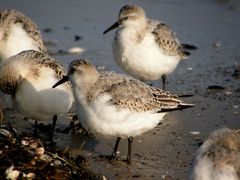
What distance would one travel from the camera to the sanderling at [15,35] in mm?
9312

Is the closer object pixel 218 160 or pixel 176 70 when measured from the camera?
pixel 218 160

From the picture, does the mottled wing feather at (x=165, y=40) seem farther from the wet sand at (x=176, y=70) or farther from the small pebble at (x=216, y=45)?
the small pebble at (x=216, y=45)

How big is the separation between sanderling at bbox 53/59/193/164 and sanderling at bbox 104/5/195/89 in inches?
86.0

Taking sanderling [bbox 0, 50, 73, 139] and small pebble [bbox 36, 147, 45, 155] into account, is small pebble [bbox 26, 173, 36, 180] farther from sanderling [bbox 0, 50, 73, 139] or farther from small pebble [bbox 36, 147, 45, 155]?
sanderling [bbox 0, 50, 73, 139]

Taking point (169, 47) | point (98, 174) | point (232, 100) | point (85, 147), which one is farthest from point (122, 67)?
point (98, 174)

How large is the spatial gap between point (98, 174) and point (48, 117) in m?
1.39

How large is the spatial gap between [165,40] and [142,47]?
460 mm

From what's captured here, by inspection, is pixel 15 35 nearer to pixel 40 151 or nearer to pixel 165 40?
pixel 165 40

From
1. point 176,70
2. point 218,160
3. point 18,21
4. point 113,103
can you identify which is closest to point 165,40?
point 176,70

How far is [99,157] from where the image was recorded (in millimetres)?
7531

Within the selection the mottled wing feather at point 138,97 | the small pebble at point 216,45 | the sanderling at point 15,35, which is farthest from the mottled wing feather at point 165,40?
the mottled wing feather at point 138,97

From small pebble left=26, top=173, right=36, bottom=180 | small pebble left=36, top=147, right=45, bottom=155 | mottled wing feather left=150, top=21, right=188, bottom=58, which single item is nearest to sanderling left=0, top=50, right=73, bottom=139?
small pebble left=36, top=147, right=45, bottom=155

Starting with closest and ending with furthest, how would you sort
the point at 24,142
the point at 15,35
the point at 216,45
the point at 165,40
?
the point at 24,142 < the point at 15,35 < the point at 165,40 < the point at 216,45

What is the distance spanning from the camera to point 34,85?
25.4 ft
